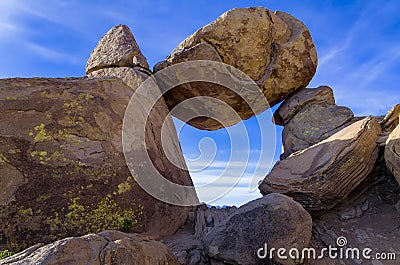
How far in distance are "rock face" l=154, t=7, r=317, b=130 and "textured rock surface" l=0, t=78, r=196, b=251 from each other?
440 centimetres

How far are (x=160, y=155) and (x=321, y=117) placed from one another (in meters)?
6.47

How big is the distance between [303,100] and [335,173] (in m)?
6.33

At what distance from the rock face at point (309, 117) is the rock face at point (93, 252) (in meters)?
7.64

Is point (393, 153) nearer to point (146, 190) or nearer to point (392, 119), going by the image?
point (392, 119)

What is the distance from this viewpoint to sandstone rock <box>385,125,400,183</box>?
6184 mm

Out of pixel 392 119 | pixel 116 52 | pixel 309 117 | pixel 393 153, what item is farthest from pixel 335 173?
pixel 116 52

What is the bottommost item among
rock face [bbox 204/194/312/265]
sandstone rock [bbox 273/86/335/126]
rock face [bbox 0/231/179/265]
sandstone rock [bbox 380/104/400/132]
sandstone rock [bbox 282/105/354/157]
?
rock face [bbox 0/231/179/265]

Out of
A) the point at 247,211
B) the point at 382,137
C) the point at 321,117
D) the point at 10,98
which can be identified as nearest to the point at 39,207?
the point at 10,98

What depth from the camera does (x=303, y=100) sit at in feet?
41.6

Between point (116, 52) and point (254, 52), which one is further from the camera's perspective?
point (116, 52)

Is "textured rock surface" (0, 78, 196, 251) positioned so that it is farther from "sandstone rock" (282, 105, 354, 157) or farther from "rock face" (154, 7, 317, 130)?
"sandstone rock" (282, 105, 354, 157)

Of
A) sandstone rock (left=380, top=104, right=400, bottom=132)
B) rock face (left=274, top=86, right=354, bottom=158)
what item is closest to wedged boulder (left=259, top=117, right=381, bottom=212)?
sandstone rock (left=380, top=104, right=400, bottom=132)

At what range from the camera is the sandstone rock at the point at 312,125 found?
439 inches

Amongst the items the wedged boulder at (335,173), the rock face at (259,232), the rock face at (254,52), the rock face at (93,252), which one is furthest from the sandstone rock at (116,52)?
the rock face at (93,252)
